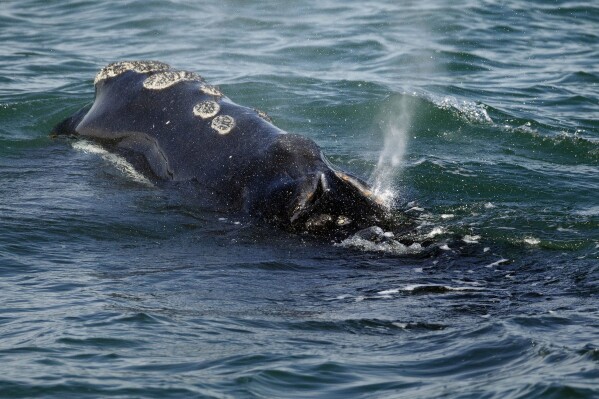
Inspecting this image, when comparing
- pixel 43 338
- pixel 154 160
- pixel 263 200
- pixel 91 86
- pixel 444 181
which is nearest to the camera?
pixel 43 338

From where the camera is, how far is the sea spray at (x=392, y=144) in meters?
10.3

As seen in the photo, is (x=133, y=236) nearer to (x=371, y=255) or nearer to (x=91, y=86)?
(x=371, y=255)

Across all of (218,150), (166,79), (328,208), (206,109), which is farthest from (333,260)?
(166,79)

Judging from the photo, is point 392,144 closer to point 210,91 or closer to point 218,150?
point 210,91

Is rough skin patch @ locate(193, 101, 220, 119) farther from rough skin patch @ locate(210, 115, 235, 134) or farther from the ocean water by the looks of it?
the ocean water

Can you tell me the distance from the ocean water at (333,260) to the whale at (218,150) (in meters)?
0.19

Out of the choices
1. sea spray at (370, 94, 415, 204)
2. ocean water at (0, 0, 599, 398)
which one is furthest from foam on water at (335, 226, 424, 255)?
sea spray at (370, 94, 415, 204)

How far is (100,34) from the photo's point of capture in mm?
19219

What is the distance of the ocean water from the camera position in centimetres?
608

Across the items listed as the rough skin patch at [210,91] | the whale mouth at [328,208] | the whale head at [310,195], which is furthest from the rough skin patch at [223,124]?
the whale mouth at [328,208]

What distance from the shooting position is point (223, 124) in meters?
9.41

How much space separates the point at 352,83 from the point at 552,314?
29.7 feet

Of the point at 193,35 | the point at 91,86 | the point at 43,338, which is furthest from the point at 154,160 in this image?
the point at 193,35

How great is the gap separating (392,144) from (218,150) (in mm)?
3529
